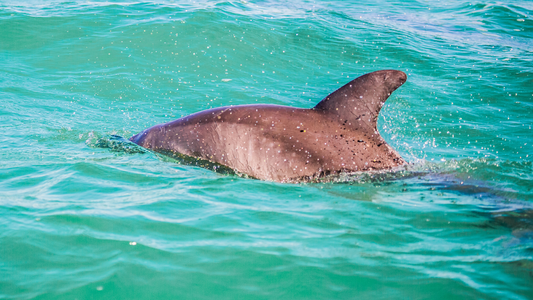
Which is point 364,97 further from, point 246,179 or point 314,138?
point 246,179

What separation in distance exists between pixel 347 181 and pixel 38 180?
4.19 metres

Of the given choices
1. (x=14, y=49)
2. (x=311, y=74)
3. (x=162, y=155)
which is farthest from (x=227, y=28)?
(x=162, y=155)

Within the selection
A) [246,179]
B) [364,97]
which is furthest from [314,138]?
[246,179]

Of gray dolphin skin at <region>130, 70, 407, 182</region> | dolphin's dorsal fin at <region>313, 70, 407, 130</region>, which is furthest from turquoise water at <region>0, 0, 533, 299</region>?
dolphin's dorsal fin at <region>313, 70, 407, 130</region>

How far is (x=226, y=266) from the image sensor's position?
4.18 meters

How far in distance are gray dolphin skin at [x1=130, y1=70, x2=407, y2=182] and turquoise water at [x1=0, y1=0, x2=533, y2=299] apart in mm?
262

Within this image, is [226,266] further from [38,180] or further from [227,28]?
[227,28]

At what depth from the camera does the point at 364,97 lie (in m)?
5.96

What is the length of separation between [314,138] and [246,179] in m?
1.09

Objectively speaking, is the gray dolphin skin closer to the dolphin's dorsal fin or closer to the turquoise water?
the dolphin's dorsal fin

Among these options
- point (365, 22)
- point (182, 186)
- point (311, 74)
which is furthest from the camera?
point (365, 22)

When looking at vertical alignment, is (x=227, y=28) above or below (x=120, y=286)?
above

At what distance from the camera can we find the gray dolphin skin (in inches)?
237

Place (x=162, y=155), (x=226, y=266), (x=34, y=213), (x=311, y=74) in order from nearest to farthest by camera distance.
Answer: (x=226, y=266) → (x=34, y=213) → (x=162, y=155) → (x=311, y=74)
